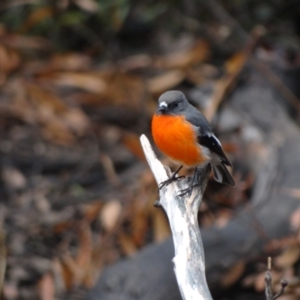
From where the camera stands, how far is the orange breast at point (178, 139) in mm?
3850

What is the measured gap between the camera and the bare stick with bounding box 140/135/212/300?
2795mm

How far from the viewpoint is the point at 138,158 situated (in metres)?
7.31

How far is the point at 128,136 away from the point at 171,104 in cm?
352

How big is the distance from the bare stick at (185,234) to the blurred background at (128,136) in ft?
4.64

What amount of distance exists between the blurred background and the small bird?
1.25m

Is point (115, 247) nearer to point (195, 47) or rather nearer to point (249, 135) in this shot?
point (249, 135)

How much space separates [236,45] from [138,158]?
1876 mm

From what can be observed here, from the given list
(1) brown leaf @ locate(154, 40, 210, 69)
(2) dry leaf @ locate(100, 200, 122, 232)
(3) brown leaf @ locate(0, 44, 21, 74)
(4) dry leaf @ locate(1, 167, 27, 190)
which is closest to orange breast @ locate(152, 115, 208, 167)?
(2) dry leaf @ locate(100, 200, 122, 232)

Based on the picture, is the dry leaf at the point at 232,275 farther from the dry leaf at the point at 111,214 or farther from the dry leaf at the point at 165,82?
the dry leaf at the point at 165,82

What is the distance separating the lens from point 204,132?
12.9ft

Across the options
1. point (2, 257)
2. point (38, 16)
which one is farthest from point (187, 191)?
point (38, 16)

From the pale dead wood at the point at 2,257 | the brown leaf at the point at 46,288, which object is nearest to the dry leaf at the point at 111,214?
the brown leaf at the point at 46,288

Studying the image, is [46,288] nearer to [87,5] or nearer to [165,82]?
[165,82]

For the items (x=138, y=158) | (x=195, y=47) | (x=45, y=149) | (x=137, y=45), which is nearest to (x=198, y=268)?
(x=138, y=158)
